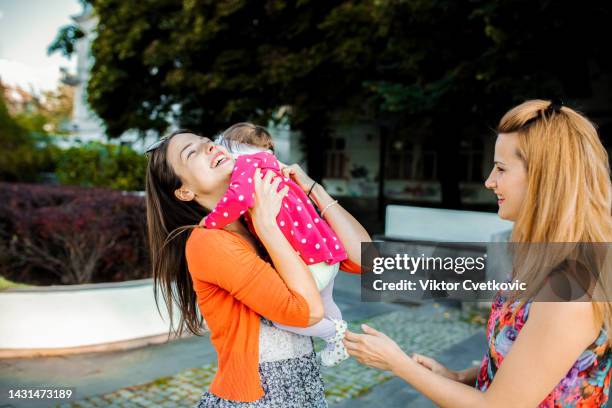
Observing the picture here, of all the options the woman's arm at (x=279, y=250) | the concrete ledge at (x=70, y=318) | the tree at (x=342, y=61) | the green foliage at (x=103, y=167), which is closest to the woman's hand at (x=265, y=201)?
the woman's arm at (x=279, y=250)

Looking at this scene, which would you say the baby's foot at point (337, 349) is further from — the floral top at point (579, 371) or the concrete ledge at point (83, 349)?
the concrete ledge at point (83, 349)

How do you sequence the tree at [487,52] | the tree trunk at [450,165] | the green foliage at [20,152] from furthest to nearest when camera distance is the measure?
1. the green foliage at [20,152]
2. the tree trunk at [450,165]
3. the tree at [487,52]

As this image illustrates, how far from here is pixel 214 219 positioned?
1.44 metres

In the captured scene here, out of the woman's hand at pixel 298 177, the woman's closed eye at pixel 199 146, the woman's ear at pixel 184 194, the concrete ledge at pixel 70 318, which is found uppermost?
the woman's closed eye at pixel 199 146

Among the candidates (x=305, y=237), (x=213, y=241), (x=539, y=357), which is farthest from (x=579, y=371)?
(x=213, y=241)

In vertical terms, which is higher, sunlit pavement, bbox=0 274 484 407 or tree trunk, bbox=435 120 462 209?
tree trunk, bbox=435 120 462 209

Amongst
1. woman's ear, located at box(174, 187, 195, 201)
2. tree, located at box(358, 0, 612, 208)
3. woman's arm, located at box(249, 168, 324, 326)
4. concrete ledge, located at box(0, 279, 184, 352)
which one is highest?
tree, located at box(358, 0, 612, 208)

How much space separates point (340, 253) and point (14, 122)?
18.6 m

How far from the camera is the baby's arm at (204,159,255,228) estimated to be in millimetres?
1405

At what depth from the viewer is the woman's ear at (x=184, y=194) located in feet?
Answer: 5.41

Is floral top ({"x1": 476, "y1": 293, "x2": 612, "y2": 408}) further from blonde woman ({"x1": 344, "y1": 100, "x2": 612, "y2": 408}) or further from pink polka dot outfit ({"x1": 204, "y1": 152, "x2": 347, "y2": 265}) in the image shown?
pink polka dot outfit ({"x1": 204, "y1": 152, "x2": 347, "y2": 265})

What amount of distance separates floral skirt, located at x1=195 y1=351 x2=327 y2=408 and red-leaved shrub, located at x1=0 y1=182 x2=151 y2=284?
5.13 meters

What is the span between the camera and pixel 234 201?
1.40m

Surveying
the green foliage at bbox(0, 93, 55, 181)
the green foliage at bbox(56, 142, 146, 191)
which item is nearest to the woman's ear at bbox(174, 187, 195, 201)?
the green foliage at bbox(56, 142, 146, 191)
